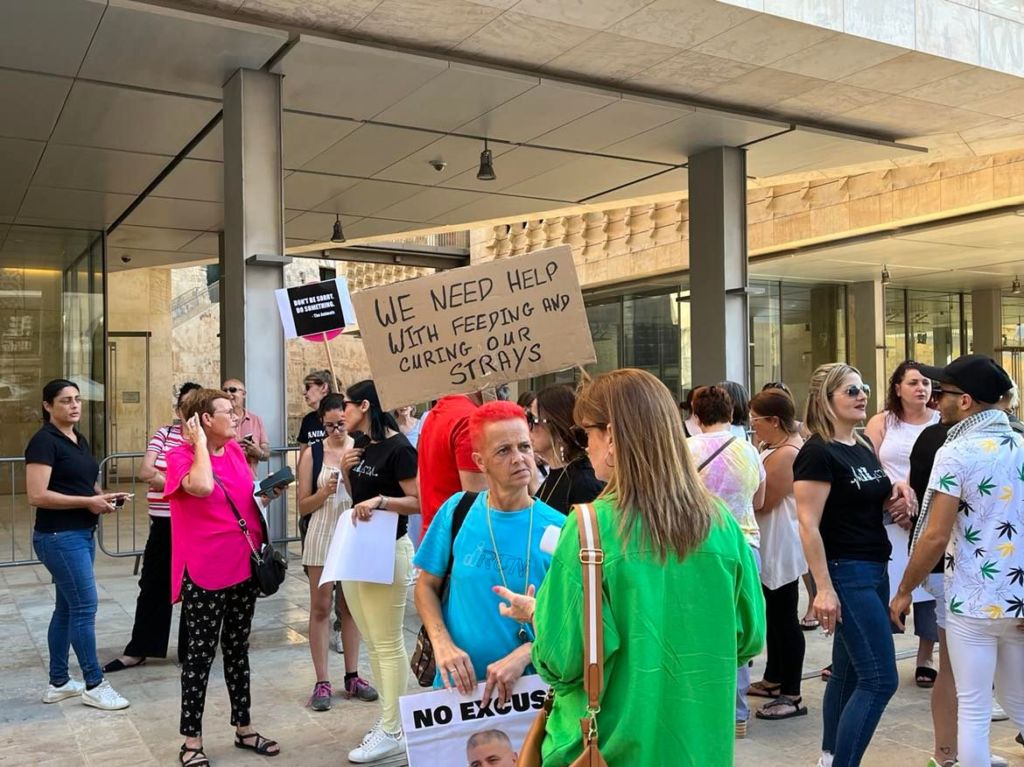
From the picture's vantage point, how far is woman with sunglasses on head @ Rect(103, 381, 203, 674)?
6684 millimetres

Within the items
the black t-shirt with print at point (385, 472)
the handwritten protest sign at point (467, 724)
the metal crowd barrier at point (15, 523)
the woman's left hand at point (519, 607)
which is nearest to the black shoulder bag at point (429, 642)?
the handwritten protest sign at point (467, 724)

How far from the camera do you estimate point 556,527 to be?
10.0ft

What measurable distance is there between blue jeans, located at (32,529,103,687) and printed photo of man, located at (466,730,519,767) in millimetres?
3725

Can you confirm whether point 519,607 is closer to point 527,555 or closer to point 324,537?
point 527,555

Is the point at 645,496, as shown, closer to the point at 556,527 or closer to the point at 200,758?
the point at 556,527

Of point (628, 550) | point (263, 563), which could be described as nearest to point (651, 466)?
point (628, 550)

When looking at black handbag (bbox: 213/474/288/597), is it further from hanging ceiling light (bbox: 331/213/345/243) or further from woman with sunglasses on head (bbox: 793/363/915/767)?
hanging ceiling light (bbox: 331/213/345/243)

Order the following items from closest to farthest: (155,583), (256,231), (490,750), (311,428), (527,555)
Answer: (490,750) → (527,555) → (155,583) → (311,428) → (256,231)

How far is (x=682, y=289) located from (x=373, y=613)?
17.1 m

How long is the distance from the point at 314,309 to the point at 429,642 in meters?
4.88

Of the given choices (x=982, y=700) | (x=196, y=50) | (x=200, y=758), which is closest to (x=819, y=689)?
(x=982, y=700)

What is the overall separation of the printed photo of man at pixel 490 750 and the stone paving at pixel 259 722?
85.0 inches

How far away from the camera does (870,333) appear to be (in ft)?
75.6

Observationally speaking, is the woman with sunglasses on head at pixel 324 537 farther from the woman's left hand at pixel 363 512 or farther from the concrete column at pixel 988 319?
the concrete column at pixel 988 319
